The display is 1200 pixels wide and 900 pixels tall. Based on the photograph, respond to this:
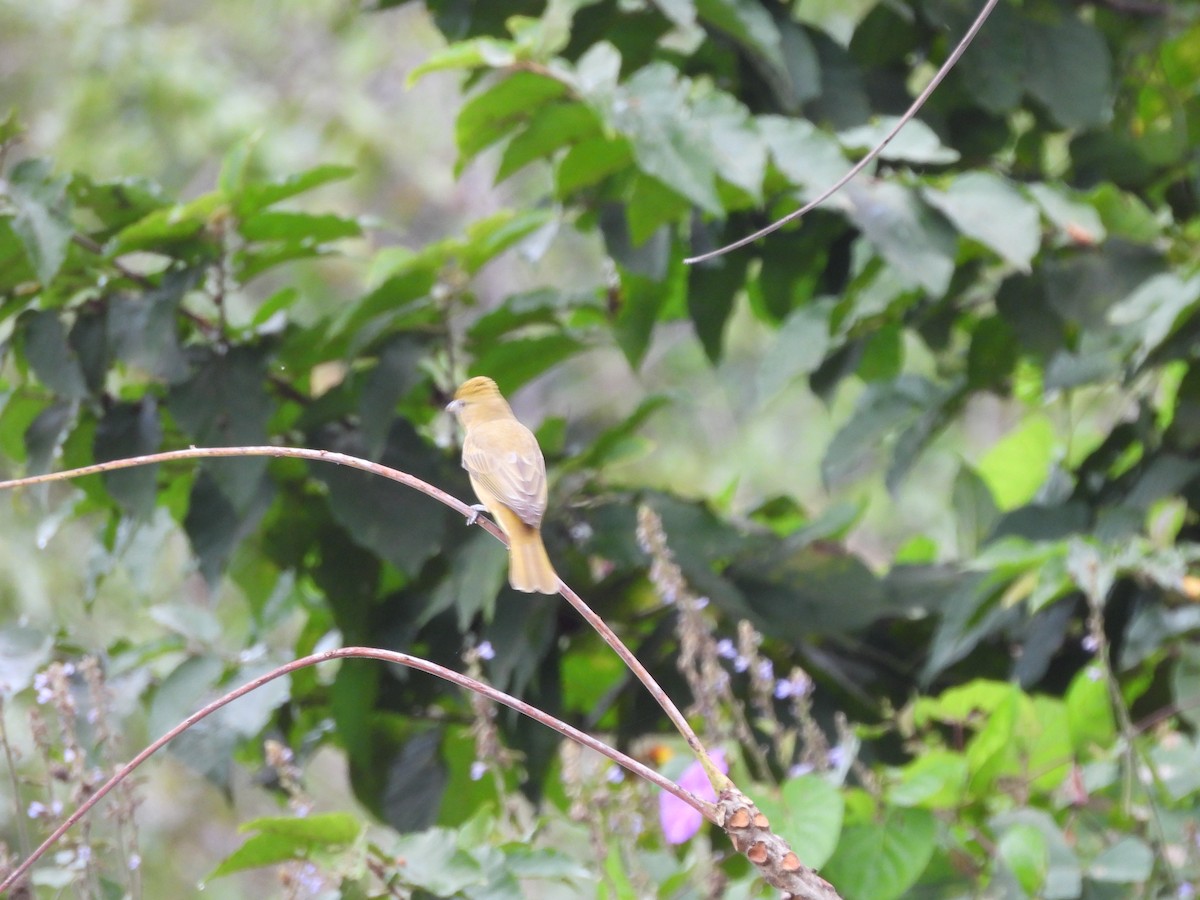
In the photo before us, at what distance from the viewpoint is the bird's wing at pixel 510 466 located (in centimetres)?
178

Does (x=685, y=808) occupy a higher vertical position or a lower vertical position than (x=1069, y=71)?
lower

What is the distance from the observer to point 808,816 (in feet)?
5.39

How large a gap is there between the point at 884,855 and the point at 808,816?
172mm

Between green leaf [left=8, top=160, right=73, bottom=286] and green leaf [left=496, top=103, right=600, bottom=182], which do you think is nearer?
green leaf [left=8, top=160, right=73, bottom=286]

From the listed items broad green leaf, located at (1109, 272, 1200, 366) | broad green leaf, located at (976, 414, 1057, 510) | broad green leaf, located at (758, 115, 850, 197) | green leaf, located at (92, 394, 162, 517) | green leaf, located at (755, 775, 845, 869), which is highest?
broad green leaf, located at (758, 115, 850, 197)

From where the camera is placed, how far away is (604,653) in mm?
2482

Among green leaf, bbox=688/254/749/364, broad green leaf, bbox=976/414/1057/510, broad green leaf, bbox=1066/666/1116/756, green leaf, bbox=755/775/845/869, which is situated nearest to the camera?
green leaf, bbox=755/775/845/869

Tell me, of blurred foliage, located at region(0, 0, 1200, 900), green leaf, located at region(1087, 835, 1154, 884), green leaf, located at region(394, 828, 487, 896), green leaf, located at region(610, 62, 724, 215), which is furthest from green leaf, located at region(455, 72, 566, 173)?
green leaf, located at region(1087, 835, 1154, 884)

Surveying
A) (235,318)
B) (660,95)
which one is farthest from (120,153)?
(660,95)

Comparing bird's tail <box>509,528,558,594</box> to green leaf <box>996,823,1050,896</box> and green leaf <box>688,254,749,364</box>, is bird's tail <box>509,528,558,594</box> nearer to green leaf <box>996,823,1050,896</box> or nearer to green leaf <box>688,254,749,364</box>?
green leaf <box>996,823,1050,896</box>

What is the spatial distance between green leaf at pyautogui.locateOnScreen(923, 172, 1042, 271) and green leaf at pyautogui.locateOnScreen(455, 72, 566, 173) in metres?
0.58

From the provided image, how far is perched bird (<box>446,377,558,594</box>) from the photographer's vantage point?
67.7 inches

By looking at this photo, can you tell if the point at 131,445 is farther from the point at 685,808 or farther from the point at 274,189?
the point at 685,808

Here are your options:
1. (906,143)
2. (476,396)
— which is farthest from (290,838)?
(906,143)
